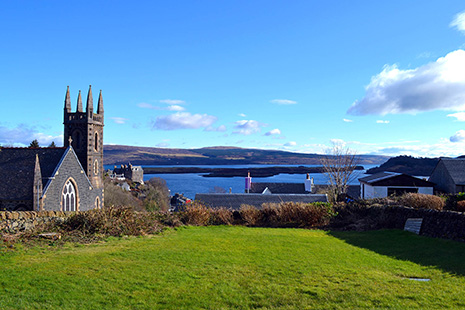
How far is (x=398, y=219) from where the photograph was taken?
15039 mm

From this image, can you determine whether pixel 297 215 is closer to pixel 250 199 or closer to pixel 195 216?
pixel 195 216

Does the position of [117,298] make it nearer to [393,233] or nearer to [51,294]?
[51,294]

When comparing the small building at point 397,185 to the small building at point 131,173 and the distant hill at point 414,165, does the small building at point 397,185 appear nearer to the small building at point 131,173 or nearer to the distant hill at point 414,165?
the distant hill at point 414,165

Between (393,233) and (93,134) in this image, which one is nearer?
(393,233)

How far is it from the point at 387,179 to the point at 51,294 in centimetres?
2662

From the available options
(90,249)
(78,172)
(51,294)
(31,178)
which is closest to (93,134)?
(78,172)

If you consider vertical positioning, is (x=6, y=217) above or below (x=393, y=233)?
above

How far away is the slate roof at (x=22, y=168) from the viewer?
95.9 feet

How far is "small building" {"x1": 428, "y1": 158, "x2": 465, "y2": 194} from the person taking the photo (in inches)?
1037

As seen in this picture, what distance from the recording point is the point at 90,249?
33.0 ft

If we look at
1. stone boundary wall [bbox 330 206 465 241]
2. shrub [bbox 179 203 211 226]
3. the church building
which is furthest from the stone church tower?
stone boundary wall [bbox 330 206 465 241]

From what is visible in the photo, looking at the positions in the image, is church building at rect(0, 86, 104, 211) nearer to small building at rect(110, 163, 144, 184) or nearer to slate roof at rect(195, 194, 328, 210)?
slate roof at rect(195, 194, 328, 210)

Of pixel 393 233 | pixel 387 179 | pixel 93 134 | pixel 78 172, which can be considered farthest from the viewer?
pixel 93 134

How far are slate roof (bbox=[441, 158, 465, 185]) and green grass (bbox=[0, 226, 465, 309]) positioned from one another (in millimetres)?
18169
